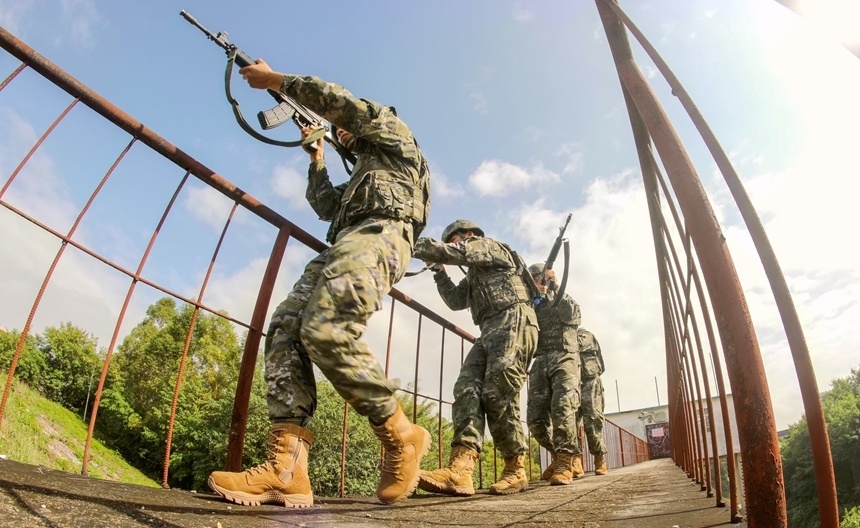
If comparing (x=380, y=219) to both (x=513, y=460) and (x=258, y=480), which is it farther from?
(x=513, y=460)

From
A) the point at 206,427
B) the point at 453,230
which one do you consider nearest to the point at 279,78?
the point at 453,230

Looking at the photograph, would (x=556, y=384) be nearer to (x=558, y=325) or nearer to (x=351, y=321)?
(x=558, y=325)

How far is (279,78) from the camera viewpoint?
1886mm

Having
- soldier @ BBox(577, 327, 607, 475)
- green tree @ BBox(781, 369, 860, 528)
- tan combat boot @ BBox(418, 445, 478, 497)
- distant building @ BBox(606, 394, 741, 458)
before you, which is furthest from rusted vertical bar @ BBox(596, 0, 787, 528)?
distant building @ BBox(606, 394, 741, 458)

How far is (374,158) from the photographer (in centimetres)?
203

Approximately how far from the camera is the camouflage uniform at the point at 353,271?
5.05 ft

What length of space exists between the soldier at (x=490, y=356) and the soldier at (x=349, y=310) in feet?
2.68

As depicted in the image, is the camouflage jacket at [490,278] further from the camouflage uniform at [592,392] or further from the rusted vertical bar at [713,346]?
the camouflage uniform at [592,392]

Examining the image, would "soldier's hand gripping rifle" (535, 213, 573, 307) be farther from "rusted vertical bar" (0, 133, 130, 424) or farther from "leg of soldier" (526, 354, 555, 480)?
"rusted vertical bar" (0, 133, 130, 424)

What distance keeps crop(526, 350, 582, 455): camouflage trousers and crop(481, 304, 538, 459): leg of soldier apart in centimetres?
123

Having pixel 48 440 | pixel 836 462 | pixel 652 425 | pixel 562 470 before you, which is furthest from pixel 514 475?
pixel 48 440

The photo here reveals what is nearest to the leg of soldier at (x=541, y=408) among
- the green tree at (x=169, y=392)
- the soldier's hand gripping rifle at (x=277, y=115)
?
the soldier's hand gripping rifle at (x=277, y=115)

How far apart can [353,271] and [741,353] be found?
1111 millimetres

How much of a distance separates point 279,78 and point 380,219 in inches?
25.6
